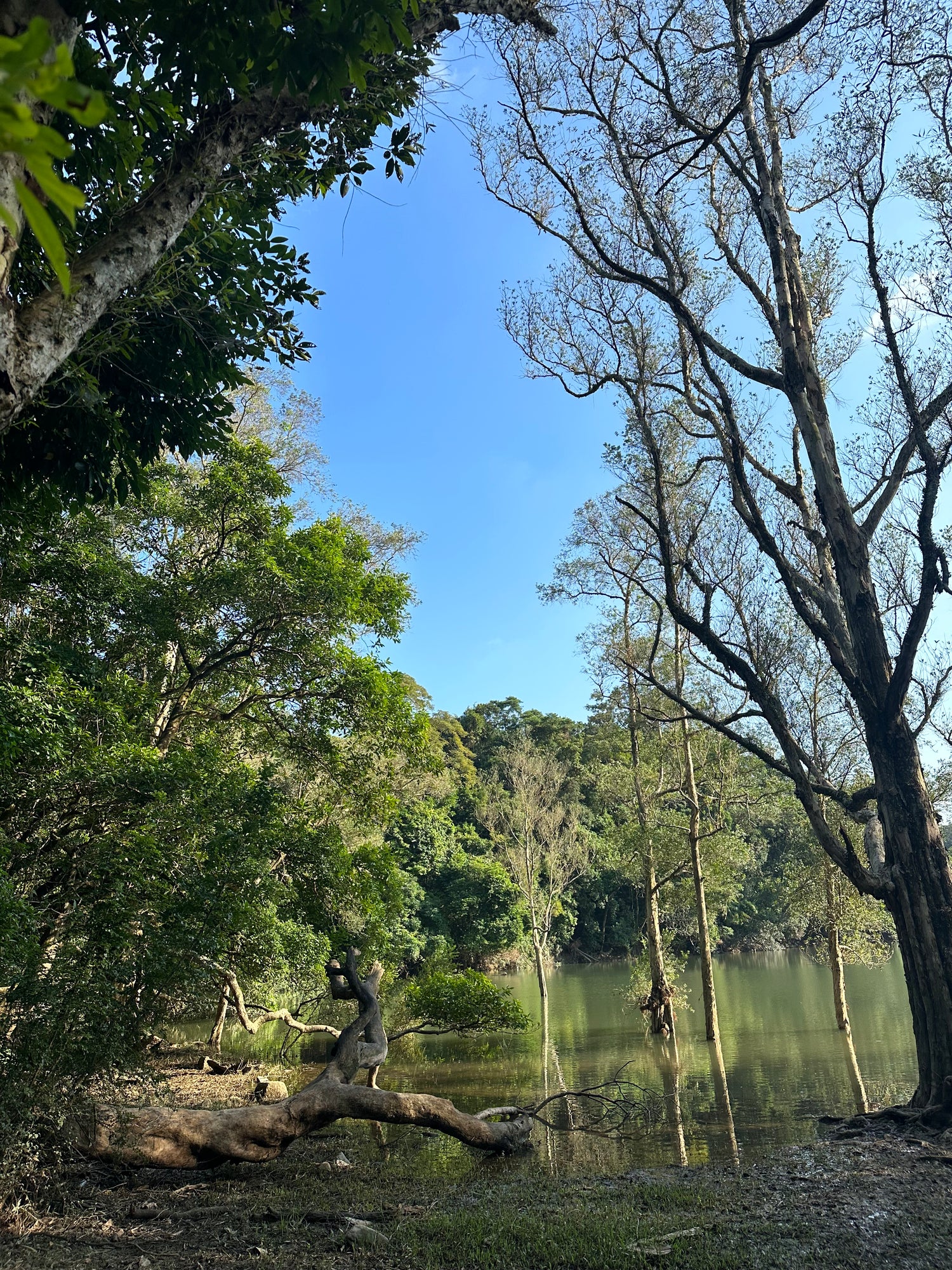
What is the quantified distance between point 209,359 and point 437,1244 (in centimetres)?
575

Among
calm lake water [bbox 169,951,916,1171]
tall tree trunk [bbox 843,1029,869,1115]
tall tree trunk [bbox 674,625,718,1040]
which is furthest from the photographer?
tall tree trunk [bbox 674,625,718,1040]

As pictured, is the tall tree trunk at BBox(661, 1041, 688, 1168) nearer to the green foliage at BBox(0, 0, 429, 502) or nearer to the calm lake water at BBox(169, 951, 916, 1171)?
the calm lake water at BBox(169, 951, 916, 1171)

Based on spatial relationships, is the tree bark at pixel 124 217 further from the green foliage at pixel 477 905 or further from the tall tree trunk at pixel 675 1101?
the green foliage at pixel 477 905

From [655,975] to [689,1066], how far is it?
3986mm

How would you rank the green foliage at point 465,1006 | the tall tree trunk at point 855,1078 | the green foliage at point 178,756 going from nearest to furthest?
the green foliage at point 178,756 < the tall tree trunk at point 855,1078 < the green foliage at point 465,1006

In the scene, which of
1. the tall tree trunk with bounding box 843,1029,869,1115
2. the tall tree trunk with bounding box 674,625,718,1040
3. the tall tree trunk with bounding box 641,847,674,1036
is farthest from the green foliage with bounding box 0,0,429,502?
the tall tree trunk with bounding box 641,847,674,1036

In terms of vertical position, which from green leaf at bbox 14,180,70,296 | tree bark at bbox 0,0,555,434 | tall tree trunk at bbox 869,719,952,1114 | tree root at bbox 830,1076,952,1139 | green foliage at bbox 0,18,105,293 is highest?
tree bark at bbox 0,0,555,434

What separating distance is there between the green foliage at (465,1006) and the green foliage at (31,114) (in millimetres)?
10980

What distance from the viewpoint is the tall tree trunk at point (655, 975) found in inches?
672

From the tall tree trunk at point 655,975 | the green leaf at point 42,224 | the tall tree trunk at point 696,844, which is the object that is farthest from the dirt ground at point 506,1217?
the tall tree trunk at point 655,975

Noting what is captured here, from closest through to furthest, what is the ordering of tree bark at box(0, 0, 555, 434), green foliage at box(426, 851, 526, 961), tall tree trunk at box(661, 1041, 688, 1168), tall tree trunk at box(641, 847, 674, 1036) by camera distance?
tree bark at box(0, 0, 555, 434) → tall tree trunk at box(661, 1041, 688, 1168) → tall tree trunk at box(641, 847, 674, 1036) → green foliage at box(426, 851, 526, 961)

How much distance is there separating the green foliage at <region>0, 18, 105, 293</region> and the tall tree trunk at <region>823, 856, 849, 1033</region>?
60.7 feet

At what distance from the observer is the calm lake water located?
8531mm

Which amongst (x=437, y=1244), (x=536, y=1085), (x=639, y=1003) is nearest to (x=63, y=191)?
(x=437, y=1244)
